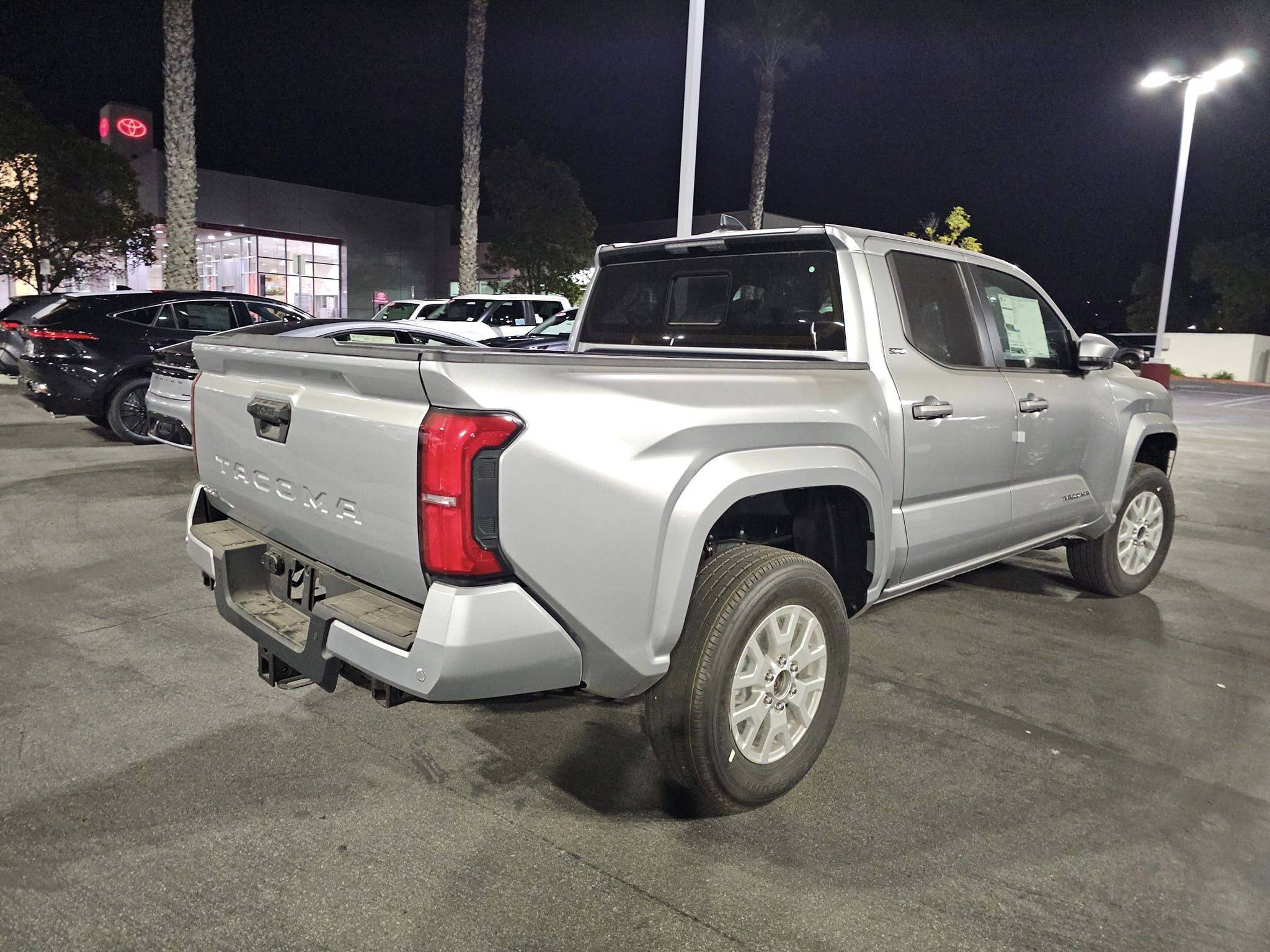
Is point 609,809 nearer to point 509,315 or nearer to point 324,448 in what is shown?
point 324,448

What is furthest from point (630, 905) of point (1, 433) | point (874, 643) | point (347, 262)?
point (347, 262)

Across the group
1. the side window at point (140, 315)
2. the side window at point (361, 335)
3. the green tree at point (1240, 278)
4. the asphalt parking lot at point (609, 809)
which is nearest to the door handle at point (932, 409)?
the asphalt parking lot at point (609, 809)

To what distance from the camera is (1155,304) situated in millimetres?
50312

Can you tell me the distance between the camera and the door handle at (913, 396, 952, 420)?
3.62m

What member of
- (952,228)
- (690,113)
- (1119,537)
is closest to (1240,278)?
(952,228)

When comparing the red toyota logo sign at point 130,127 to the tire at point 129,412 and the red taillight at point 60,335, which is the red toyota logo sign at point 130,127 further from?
the tire at point 129,412

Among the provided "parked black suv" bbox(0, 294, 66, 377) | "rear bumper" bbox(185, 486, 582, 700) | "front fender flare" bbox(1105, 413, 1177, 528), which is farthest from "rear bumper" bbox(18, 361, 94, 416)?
"front fender flare" bbox(1105, 413, 1177, 528)

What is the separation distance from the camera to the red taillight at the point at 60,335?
10.3 m

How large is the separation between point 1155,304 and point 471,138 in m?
43.3

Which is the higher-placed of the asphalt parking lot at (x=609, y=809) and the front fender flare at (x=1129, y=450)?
the front fender flare at (x=1129, y=450)

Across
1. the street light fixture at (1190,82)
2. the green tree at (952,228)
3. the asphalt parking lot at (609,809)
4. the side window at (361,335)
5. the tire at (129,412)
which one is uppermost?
the street light fixture at (1190,82)

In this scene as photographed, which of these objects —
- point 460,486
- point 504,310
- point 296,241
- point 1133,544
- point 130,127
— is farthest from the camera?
point 296,241

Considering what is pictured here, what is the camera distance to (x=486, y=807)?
3.01 m

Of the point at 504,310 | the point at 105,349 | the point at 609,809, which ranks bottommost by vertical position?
the point at 609,809
